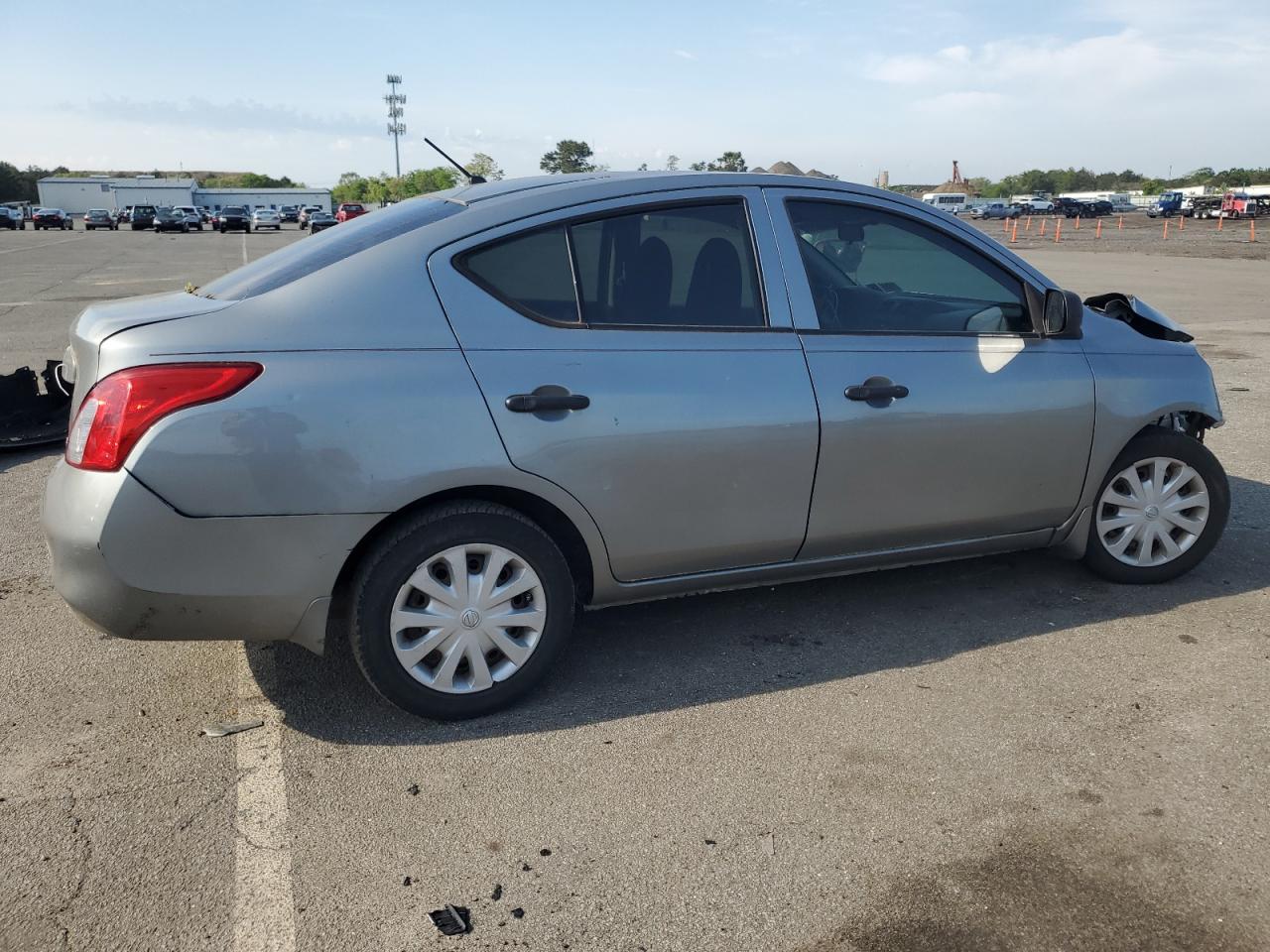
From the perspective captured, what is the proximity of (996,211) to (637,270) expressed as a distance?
8096cm

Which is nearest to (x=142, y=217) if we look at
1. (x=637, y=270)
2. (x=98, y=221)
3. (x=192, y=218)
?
(x=192, y=218)

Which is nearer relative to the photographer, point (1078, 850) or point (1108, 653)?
point (1078, 850)

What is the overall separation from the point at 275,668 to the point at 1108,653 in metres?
3.10

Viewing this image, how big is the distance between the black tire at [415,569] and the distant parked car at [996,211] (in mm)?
78401

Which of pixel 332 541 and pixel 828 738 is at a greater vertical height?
pixel 332 541

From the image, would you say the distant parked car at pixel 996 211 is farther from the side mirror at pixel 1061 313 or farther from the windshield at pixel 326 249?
the windshield at pixel 326 249

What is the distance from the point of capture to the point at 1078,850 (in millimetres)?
2803

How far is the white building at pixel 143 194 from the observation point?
10838 cm

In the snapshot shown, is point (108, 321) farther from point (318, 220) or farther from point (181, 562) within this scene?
point (318, 220)

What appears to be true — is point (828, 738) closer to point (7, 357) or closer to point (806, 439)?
point (806, 439)

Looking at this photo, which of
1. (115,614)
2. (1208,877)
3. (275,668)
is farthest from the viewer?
(275,668)

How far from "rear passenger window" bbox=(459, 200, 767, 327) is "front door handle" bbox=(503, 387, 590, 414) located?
277 mm

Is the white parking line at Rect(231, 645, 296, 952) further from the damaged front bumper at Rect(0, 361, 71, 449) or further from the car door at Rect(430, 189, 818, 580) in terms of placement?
the damaged front bumper at Rect(0, 361, 71, 449)

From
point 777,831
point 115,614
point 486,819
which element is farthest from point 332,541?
point 777,831
